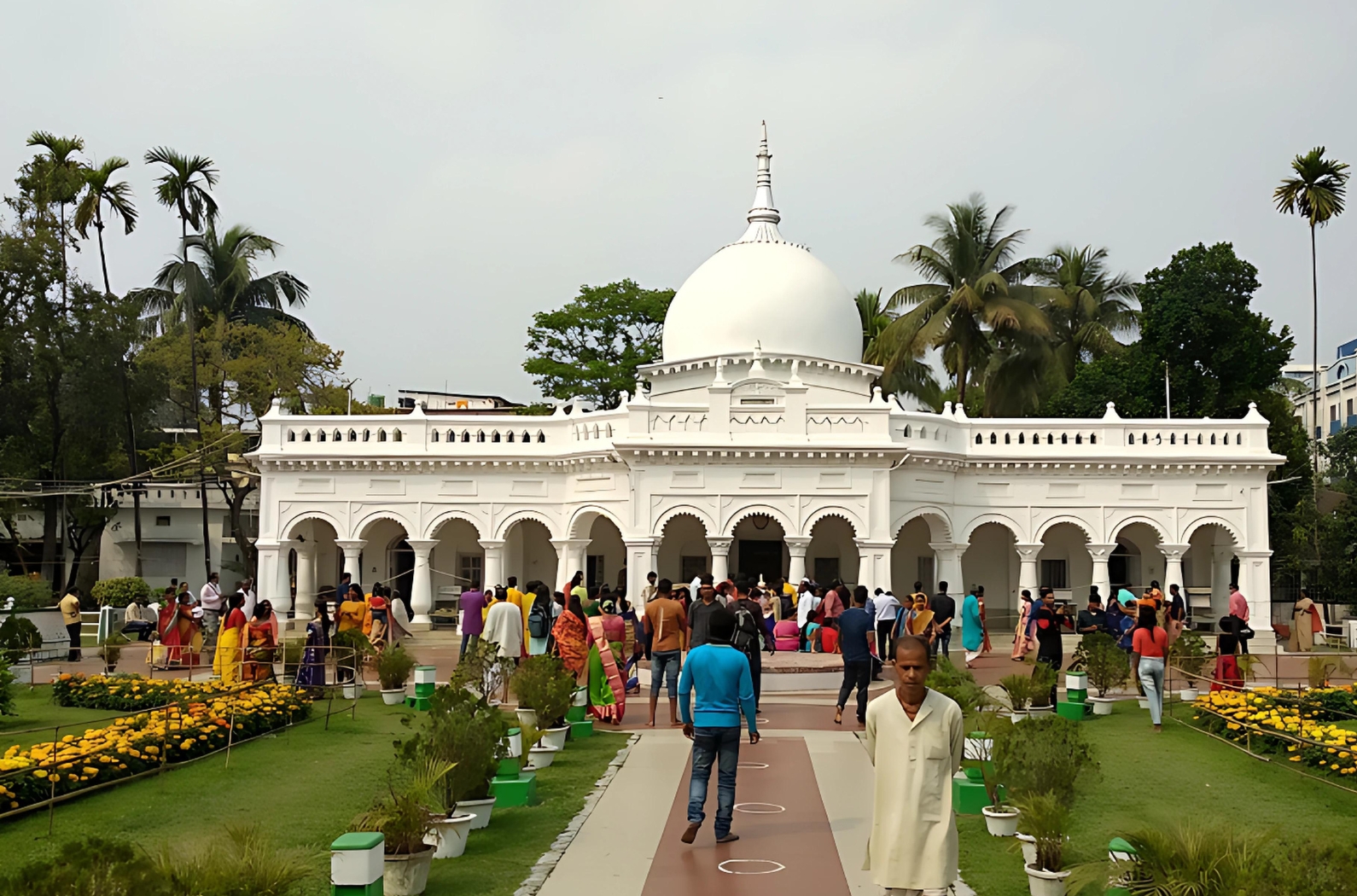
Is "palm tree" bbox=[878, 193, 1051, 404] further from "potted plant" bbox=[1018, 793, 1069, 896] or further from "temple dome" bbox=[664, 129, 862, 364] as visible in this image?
"potted plant" bbox=[1018, 793, 1069, 896]

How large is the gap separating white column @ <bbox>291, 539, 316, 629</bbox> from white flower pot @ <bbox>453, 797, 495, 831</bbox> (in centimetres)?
2543

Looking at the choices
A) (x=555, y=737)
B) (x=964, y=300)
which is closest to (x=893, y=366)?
(x=964, y=300)

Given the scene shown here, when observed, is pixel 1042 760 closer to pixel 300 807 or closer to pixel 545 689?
pixel 545 689

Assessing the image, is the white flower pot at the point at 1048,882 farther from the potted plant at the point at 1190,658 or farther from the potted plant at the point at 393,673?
the potted plant at the point at 393,673

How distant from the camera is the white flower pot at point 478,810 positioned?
9.45 m

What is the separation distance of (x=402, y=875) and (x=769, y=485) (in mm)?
22429

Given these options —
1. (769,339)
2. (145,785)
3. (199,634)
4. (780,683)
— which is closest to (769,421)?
(769,339)

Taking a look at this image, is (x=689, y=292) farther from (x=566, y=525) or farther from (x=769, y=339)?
(x=566, y=525)

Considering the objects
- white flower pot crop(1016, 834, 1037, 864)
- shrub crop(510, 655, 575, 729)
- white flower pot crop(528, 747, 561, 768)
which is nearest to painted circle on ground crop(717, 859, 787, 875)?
white flower pot crop(1016, 834, 1037, 864)

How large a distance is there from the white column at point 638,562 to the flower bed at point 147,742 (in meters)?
14.4

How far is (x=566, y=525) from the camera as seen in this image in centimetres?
3231

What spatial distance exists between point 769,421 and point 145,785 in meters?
20.1

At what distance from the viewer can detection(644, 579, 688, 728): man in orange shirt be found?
562 inches

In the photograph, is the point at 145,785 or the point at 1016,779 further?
the point at 145,785
